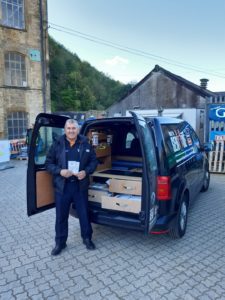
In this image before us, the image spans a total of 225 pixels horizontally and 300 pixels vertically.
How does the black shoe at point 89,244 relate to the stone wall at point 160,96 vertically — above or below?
below

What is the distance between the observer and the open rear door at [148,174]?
9.86ft

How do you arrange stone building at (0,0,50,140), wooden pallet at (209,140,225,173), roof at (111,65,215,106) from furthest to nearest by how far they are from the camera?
stone building at (0,0,50,140)
roof at (111,65,215,106)
wooden pallet at (209,140,225,173)

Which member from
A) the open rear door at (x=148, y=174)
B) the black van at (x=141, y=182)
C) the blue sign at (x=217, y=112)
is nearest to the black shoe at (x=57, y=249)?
the black van at (x=141, y=182)

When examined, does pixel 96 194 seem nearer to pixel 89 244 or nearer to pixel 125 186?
pixel 125 186

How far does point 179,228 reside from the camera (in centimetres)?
378

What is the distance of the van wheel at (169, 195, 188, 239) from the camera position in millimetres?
3657

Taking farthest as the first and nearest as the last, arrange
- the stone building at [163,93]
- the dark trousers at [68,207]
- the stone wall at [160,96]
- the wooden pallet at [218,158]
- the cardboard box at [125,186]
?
1. the stone wall at [160,96]
2. the stone building at [163,93]
3. the wooden pallet at [218,158]
4. the cardboard box at [125,186]
5. the dark trousers at [68,207]

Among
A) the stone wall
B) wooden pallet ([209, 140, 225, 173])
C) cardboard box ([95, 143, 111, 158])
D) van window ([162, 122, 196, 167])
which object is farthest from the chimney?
cardboard box ([95, 143, 111, 158])

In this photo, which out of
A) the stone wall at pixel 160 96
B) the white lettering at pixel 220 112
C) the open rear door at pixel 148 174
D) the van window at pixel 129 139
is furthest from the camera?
the stone wall at pixel 160 96

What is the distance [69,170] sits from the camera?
3.28 m

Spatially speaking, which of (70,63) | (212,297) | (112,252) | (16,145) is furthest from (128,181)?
(70,63)

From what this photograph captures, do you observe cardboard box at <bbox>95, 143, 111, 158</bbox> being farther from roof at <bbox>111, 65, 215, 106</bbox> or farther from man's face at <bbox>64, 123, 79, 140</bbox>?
roof at <bbox>111, 65, 215, 106</bbox>

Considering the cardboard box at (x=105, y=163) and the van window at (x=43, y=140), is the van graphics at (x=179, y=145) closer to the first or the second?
the cardboard box at (x=105, y=163)

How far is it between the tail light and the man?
91 centimetres
